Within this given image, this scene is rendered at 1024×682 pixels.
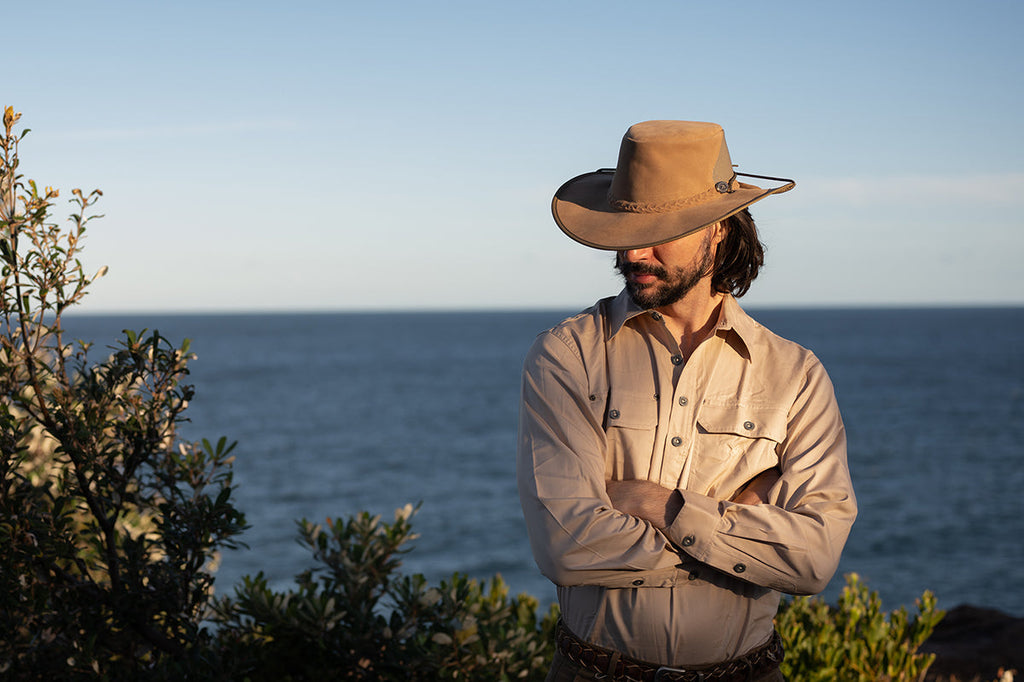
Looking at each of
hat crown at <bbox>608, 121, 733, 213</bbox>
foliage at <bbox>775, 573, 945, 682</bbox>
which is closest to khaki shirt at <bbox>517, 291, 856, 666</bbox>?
hat crown at <bbox>608, 121, 733, 213</bbox>

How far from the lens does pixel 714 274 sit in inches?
116

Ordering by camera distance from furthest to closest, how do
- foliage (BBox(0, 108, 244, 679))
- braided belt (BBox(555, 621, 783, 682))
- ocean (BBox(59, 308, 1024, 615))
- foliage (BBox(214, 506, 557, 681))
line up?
ocean (BBox(59, 308, 1024, 615)) < foliage (BBox(214, 506, 557, 681)) < foliage (BBox(0, 108, 244, 679)) < braided belt (BBox(555, 621, 783, 682))

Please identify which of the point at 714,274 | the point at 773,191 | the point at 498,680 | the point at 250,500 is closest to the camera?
the point at 773,191

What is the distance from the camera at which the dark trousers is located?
8.38 ft

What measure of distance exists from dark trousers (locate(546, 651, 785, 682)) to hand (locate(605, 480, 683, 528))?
48 cm

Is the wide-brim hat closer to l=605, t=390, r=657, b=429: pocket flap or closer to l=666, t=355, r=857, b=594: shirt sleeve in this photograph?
l=605, t=390, r=657, b=429: pocket flap

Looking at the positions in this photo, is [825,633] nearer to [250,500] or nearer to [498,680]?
[498,680]

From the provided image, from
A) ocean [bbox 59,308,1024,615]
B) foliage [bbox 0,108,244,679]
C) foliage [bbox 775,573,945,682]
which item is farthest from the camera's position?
ocean [bbox 59,308,1024,615]

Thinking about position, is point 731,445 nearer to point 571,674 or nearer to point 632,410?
point 632,410

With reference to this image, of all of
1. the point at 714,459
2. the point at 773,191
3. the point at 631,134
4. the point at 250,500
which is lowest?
the point at 250,500

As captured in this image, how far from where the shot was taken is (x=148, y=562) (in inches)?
153

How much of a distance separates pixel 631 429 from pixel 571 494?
0.29 meters

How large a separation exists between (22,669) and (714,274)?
3.16 meters

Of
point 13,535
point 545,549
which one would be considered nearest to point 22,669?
point 13,535
